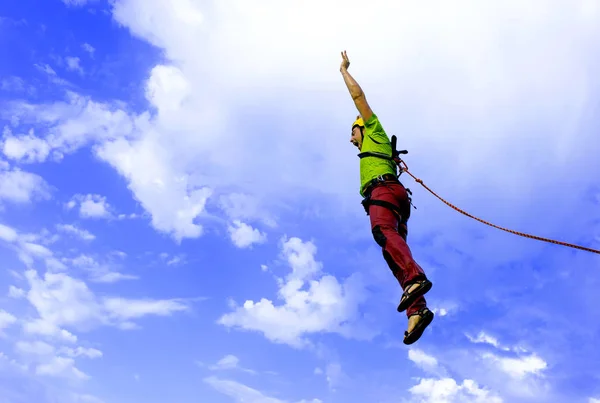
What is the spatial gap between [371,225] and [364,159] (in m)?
1.28

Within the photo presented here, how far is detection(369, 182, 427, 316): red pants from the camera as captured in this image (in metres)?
9.42

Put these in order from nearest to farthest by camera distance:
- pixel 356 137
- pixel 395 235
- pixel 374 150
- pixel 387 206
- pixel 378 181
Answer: pixel 395 235 → pixel 387 206 → pixel 378 181 → pixel 374 150 → pixel 356 137

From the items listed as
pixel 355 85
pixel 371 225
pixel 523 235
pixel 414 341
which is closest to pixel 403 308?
pixel 414 341

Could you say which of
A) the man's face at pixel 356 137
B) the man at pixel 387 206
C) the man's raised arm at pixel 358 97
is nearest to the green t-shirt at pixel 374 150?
the man at pixel 387 206

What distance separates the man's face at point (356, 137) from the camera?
11141mm

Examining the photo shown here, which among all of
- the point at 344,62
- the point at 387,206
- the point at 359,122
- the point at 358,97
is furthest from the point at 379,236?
the point at 344,62

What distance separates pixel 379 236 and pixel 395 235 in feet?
0.90

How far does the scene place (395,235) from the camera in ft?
32.6

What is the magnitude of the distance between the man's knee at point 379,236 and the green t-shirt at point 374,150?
0.97 metres

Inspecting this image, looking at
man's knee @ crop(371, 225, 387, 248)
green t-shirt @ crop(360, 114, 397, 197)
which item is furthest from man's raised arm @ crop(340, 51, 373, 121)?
man's knee @ crop(371, 225, 387, 248)

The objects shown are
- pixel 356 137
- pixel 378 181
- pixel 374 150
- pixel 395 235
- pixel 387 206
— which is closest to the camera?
pixel 395 235

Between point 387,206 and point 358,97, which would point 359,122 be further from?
point 387,206

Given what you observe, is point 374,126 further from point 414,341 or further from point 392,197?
point 414,341

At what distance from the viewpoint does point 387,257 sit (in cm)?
993
